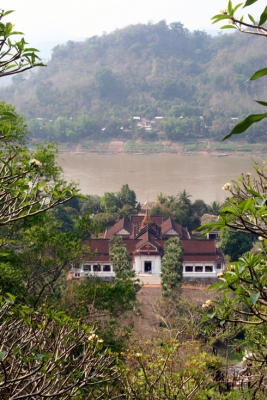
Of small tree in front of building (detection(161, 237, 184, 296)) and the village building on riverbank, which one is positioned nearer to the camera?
small tree in front of building (detection(161, 237, 184, 296))

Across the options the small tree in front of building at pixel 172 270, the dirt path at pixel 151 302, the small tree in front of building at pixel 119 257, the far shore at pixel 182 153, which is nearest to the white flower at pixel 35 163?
the dirt path at pixel 151 302

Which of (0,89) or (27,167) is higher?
(0,89)

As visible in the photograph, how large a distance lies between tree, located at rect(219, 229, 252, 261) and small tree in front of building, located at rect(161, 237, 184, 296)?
1402mm

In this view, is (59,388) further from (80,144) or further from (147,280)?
(80,144)

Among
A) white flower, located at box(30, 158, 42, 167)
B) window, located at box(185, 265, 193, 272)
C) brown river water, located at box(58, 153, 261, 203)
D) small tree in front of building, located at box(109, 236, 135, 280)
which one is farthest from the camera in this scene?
brown river water, located at box(58, 153, 261, 203)

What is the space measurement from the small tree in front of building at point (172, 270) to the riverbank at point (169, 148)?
21.9 meters

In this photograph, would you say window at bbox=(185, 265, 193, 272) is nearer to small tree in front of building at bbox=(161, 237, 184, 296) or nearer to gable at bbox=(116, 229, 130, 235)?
small tree in front of building at bbox=(161, 237, 184, 296)

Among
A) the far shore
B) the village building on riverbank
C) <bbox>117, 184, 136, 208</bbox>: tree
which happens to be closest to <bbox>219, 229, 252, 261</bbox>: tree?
the village building on riverbank

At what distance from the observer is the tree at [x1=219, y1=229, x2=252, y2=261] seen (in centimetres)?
1174

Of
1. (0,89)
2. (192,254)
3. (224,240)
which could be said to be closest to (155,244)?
(192,254)

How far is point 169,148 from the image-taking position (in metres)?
34.2

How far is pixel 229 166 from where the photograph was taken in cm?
2756

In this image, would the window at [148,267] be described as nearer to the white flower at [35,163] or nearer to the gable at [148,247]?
the gable at [148,247]

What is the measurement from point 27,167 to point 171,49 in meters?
55.3
